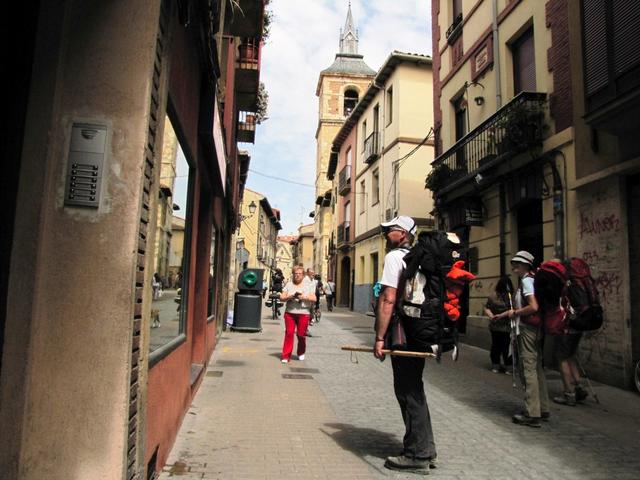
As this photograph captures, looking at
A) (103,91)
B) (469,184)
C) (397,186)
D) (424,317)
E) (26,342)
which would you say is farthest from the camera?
(397,186)

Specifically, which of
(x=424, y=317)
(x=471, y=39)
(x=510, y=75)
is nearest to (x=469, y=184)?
(x=510, y=75)

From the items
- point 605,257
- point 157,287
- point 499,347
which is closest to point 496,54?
point 605,257

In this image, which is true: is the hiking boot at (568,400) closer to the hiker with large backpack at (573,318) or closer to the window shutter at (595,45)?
the hiker with large backpack at (573,318)

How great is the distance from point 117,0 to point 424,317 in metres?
2.93

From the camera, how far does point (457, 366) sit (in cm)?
933

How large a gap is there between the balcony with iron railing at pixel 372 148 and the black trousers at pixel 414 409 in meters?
20.4

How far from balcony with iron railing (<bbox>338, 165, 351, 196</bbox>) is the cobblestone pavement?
21935mm

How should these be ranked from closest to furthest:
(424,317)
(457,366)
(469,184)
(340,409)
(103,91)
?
(103,91) < (424,317) < (340,409) < (457,366) < (469,184)

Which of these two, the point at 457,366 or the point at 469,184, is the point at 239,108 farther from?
the point at 457,366

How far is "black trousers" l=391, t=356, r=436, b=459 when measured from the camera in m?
4.02

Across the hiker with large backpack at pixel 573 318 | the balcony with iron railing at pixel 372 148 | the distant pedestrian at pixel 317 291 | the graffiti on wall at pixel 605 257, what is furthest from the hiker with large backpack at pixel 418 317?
the balcony with iron railing at pixel 372 148

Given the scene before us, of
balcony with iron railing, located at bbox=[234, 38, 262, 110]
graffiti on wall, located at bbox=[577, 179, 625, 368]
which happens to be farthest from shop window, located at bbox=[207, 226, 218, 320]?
graffiti on wall, located at bbox=[577, 179, 625, 368]

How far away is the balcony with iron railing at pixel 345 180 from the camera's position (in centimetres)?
2978

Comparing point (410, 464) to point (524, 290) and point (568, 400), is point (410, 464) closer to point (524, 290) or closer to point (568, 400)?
point (524, 290)
